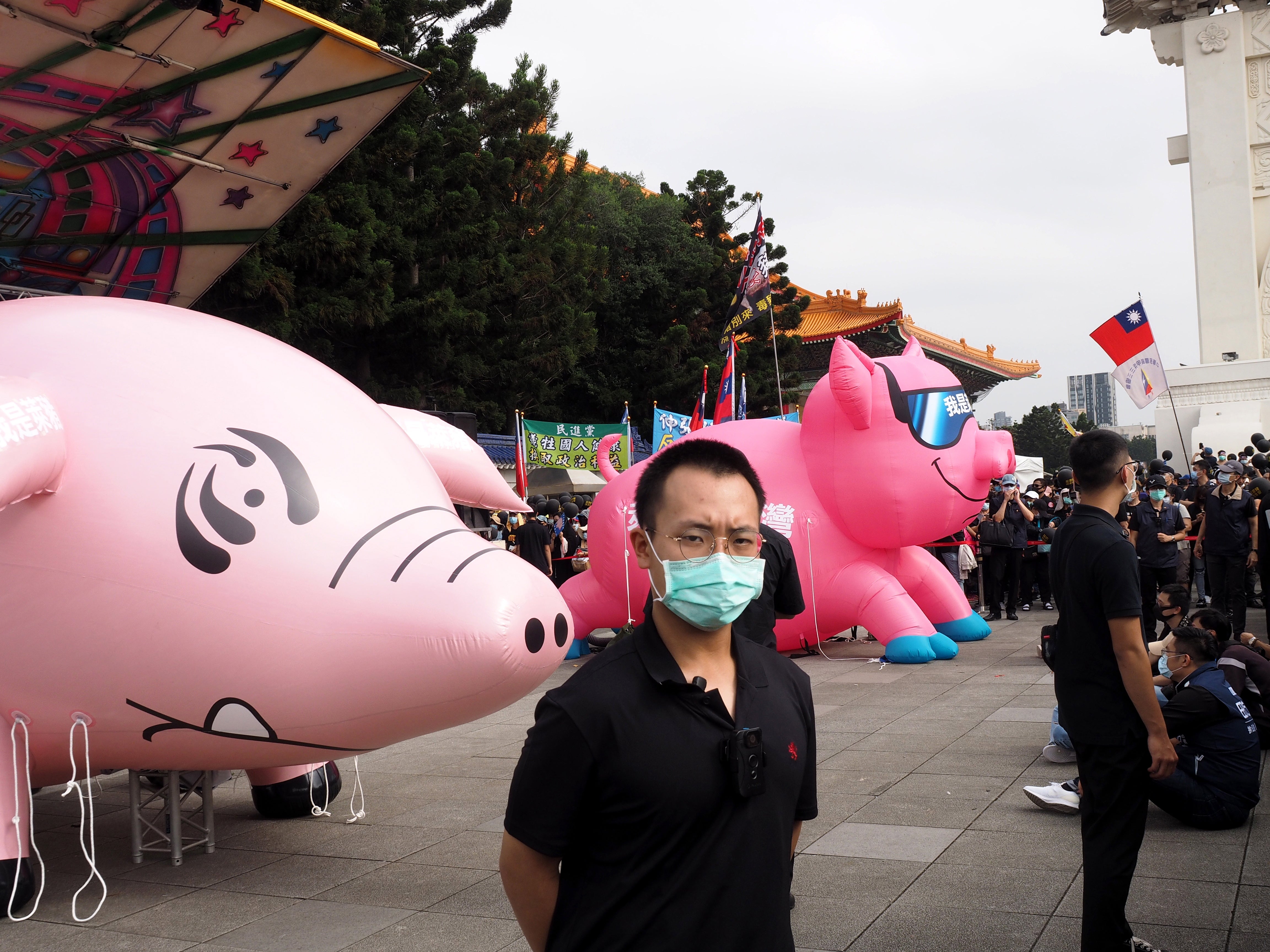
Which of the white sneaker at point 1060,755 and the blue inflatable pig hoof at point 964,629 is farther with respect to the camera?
the blue inflatable pig hoof at point 964,629

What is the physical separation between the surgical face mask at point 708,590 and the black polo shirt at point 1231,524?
9080mm

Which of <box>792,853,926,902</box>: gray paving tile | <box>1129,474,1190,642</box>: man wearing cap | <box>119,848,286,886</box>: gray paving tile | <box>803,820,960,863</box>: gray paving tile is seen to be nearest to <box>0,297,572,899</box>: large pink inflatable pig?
<box>119,848,286,886</box>: gray paving tile

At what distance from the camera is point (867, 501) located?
9.30 metres

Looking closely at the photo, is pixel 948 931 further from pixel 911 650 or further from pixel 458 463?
pixel 911 650

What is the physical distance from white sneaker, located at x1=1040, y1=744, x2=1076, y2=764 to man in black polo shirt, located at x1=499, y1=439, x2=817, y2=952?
435 cm

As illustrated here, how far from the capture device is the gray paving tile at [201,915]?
4016mm

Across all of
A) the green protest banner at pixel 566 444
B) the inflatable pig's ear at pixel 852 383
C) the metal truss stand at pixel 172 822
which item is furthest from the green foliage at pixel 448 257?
the metal truss stand at pixel 172 822

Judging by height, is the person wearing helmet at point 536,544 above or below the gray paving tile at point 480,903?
above

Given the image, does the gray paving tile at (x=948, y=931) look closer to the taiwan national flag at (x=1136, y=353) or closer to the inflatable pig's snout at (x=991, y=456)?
the inflatable pig's snout at (x=991, y=456)

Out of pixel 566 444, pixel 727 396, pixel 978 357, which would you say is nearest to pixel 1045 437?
pixel 978 357

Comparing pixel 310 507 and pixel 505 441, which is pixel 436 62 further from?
pixel 310 507

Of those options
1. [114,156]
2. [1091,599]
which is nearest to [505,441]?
[114,156]

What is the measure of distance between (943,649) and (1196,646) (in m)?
5.10

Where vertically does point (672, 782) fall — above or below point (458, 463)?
below
